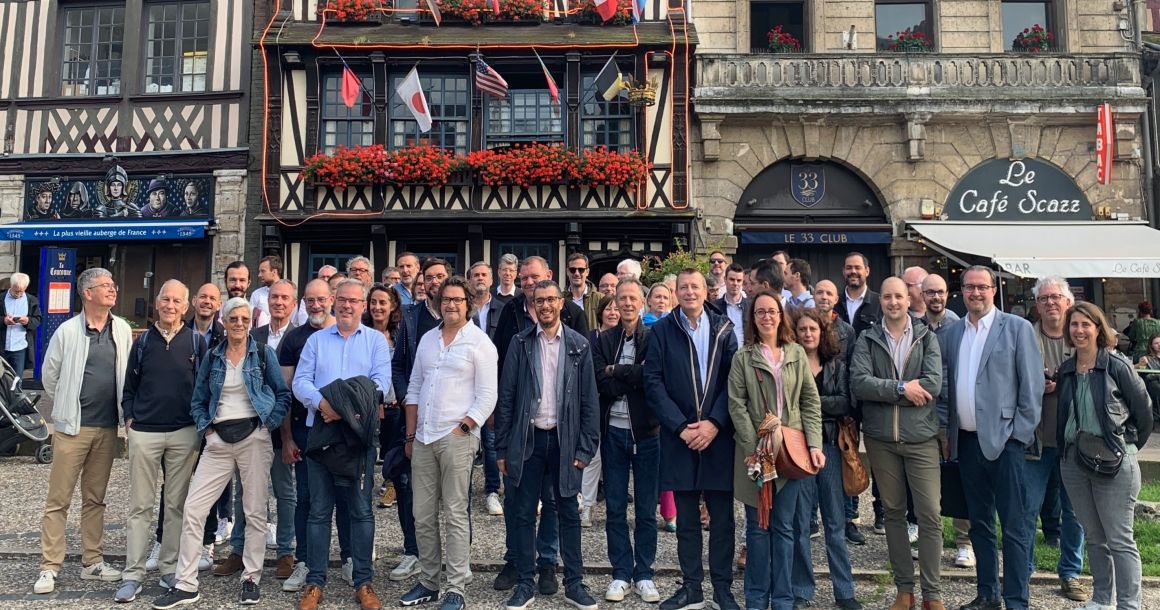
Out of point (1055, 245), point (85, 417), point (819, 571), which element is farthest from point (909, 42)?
point (85, 417)

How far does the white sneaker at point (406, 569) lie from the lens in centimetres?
482

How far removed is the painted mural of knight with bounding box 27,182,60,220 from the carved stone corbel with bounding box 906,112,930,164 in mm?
15001

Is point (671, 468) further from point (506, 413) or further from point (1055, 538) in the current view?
point (1055, 538)

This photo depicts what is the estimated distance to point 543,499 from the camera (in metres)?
4.58

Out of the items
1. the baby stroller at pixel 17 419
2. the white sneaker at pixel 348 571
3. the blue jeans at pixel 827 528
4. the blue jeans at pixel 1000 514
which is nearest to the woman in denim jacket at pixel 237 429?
the white sneaker at pixel 348 571

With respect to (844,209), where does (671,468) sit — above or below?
below

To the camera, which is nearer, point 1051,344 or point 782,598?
point 782,598

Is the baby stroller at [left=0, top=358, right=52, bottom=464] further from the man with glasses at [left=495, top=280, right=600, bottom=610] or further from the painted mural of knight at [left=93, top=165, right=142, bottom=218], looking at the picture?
the painted mural of knight at [left=93, top=165, right=142, bottom=218]

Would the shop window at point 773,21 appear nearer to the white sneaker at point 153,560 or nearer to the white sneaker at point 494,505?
the white sneaker at point 494,505

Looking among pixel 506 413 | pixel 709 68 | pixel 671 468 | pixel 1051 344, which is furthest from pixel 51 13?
pixel 1051 344

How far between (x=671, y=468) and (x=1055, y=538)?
3.20 m

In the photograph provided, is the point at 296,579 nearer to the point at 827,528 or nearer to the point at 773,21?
the point at 827,528

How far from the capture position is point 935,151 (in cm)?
1312

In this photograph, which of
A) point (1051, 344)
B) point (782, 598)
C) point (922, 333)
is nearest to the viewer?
point (782, 598)
